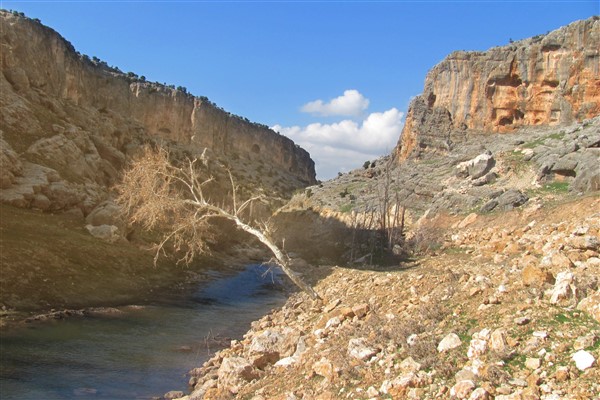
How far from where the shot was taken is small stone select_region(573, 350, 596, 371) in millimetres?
5836

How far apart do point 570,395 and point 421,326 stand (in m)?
3.52

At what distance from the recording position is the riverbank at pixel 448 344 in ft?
20.2

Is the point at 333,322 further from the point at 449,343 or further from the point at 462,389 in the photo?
the point at 462,389

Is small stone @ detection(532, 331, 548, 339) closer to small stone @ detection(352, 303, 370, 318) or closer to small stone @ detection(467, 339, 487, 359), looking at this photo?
small stone @ detection(467, 339, 487, 359)

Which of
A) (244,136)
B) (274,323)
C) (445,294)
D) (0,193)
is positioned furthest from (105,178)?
(244,136)

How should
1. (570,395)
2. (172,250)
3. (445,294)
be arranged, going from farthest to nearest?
(172,250)
(445,294)
(570,395)

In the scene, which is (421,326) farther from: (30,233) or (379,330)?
(30,233)

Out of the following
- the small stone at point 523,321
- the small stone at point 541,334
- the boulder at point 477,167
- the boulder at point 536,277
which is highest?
the boulder at point 477,167

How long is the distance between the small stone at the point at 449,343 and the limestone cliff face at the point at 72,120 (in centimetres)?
2705

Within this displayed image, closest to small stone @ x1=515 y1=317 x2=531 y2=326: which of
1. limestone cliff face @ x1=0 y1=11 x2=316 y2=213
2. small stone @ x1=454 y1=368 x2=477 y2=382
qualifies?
small stone @ x1=454 y1=368 x2=477 y2=382

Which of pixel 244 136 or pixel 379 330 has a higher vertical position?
pixel 244 136

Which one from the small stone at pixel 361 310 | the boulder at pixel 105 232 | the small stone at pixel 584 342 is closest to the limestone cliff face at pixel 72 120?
the boulder at pixel 105 232

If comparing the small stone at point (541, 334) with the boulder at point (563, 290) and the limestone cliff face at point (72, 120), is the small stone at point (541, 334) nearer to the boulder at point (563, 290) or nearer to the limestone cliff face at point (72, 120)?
the boulder at point (563, 290)

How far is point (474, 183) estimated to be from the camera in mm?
45250
